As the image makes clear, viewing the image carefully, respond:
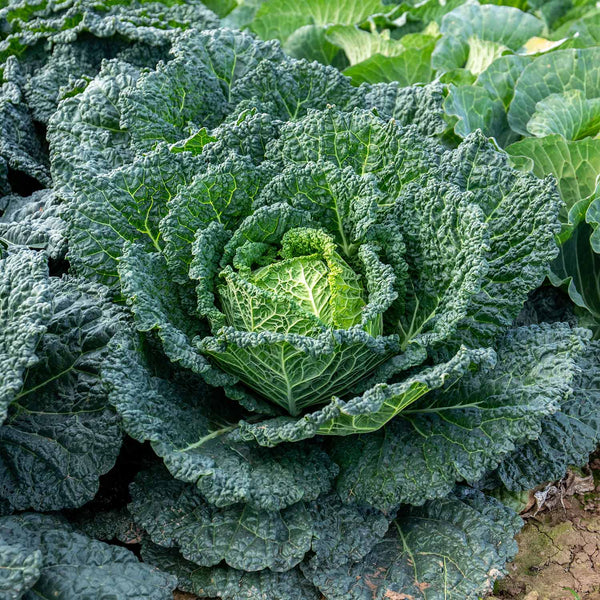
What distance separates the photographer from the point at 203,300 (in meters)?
2.59

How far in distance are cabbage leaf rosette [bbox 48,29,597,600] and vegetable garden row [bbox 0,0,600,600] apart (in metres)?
0.01

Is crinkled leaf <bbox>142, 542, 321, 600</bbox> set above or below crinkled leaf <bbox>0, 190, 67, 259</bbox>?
below

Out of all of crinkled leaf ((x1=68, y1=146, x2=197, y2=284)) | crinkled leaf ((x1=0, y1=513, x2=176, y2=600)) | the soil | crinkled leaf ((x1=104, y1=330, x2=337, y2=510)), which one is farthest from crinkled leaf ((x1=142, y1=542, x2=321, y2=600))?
crinkled leaf ((x1=68, y1=146, x2=197, y2=284))

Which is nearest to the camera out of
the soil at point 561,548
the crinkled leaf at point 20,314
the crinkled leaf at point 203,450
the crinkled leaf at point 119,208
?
the crinkled leaf at point 20,314

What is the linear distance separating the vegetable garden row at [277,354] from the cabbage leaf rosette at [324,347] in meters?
0.01

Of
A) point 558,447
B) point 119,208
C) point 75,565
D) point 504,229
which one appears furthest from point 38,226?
point 558,447

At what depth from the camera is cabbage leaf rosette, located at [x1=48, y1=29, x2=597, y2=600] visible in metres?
2.41

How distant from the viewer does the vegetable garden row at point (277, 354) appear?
2.37 m

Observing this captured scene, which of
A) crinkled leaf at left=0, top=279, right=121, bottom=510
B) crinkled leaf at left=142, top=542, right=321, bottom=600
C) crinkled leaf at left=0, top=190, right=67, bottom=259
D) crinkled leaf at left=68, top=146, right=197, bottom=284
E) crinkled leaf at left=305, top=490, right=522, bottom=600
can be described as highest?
crinkled leaf at left=68, top=146, right=197, bottom=284

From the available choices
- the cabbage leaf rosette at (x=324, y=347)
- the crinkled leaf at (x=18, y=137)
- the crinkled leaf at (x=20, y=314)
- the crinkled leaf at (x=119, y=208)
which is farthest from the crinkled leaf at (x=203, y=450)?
the crinkled leaf at (x=18, y=137)

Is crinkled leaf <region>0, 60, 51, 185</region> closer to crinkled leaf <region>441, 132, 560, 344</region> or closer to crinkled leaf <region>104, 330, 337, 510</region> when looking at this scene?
crinkled leaf <region>104, 330, 337, 510</region>

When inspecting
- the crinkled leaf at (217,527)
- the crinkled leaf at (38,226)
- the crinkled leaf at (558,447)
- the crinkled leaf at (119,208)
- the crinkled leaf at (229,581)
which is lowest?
the crinkled leaf at (558,447)

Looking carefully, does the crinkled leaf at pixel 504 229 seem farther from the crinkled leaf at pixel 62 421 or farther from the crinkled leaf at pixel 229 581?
the crinkled leaf at pixel 62 421

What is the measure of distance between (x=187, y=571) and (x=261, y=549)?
13.3 inches
